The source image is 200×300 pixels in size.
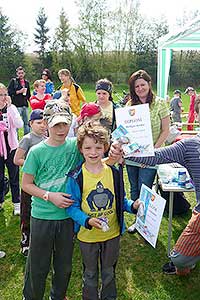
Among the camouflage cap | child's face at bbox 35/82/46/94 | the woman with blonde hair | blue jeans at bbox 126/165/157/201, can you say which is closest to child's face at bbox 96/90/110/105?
blue jeans at bbox 126/165/157/201

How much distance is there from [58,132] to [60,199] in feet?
1.31

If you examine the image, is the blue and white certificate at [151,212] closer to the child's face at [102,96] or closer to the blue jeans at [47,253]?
the blue jeans at [47,253]

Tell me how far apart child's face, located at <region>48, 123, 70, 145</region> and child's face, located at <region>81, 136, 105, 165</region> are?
139 millimetres

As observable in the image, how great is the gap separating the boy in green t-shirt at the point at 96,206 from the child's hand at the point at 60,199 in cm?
4

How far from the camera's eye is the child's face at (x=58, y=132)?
74.7 inches

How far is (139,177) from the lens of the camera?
10.8ft

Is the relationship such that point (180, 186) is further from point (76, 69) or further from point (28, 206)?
point (76, 69)

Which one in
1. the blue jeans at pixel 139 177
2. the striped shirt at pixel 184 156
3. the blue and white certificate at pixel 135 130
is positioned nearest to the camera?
the blue and white certificate at pixel 135 130

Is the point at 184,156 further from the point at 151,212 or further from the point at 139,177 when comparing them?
the point at 139,177

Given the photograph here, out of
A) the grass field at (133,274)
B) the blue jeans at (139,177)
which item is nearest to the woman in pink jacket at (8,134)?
the grass field at (133,274)

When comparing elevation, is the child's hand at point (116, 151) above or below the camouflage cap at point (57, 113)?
below

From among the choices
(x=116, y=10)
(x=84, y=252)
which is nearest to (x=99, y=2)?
(x=116, y=10)

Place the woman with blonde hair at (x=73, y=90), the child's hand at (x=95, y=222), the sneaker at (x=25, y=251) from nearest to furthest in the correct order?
the child's hand at (x=95, y=222) → the sneaker at (x=25, y=251) → the woman with blonde hair at (x=73, y=90)

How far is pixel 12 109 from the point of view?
12.5ft
